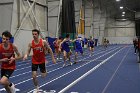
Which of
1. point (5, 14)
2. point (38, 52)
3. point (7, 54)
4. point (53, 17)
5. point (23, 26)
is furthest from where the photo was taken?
point (53, 17)

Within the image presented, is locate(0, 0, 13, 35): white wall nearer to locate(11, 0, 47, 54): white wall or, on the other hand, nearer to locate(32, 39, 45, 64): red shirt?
locate(11, 0, 47, 54): white wall

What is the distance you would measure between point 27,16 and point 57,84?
1917 cm

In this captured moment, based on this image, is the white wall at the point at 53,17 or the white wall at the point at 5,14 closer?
the white wall at the point at 5,14

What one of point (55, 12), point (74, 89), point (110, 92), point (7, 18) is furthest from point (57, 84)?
point (55, 12)

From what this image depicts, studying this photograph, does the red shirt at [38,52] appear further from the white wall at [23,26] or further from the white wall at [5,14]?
the white wall at [5,14]

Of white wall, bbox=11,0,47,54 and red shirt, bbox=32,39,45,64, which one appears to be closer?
red shirt, bbox=32,39,45,64

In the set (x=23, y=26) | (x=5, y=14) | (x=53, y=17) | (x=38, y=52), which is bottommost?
(x=38, y=52)

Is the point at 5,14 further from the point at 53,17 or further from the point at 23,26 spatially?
the point at 53,17

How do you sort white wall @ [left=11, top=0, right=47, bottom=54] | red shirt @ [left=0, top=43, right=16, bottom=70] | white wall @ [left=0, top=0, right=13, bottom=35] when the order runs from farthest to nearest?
white wall @ [left=11, top=0, right=47, bottom=54], white wall @ [left=0, top=0, right=13, bottom=35], red shirt @ [left=0, top=43, right=16, bottom=70]

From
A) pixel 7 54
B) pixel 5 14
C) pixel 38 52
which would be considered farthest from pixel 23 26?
pixel 7 54

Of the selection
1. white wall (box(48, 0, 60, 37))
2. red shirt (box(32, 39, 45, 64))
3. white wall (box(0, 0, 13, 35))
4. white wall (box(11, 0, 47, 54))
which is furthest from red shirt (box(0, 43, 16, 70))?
white wall (box(48, 0, 60, 37))

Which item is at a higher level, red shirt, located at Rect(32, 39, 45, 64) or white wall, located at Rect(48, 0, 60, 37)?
white wall, located at Rect(48, 0, 60, 37)

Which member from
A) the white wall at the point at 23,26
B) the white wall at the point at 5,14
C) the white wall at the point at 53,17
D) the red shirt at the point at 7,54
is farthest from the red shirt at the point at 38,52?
the white wall at the point at 53,17

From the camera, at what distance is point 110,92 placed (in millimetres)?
8961
